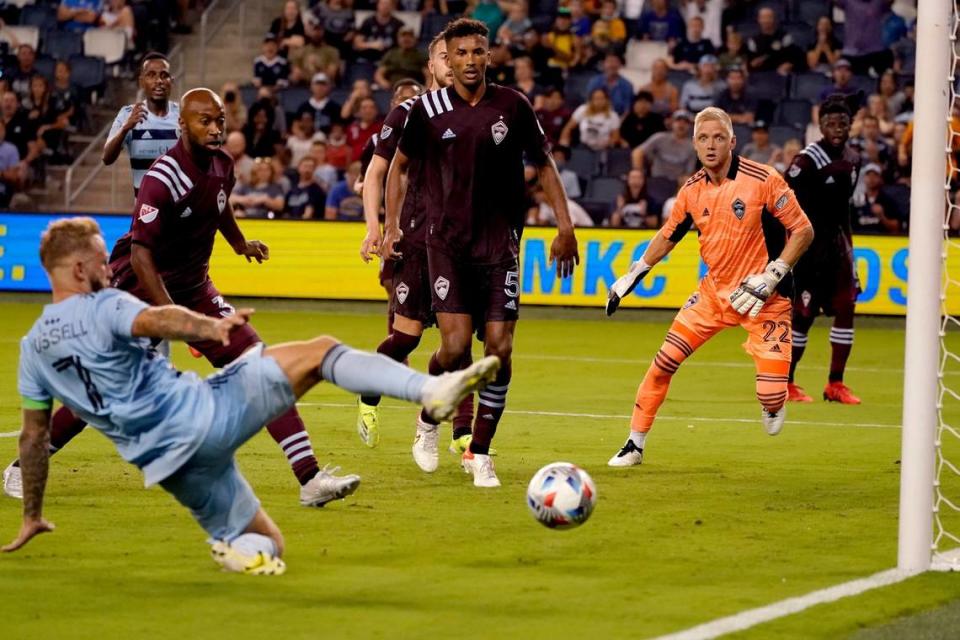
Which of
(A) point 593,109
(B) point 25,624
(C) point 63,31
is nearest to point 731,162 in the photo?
(B) point 25,624

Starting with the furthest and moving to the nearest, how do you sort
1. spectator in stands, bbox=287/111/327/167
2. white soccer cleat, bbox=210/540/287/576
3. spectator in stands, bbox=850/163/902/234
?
1. spectator in stands, bbox=287/111/327/167
2. spectator in stands, bbox=850/163/902/234
3. white soccer cleat, bbox=210/540/287/576

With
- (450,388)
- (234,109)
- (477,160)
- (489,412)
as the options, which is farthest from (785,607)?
(234,109)

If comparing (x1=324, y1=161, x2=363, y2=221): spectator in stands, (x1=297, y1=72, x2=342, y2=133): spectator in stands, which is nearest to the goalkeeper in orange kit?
(x1=324, y1=161, x2=363, y2=221): spectator in stands

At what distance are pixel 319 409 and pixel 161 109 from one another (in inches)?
94.8

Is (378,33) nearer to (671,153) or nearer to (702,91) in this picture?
(702,91)

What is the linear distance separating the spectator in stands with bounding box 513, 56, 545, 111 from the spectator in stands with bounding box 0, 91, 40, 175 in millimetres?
6377

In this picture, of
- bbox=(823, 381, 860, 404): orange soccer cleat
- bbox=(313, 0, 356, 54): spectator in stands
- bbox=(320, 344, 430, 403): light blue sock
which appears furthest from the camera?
bbox=(313, 0, 356, 54): spectator in stands

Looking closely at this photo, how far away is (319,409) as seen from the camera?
11773 mm

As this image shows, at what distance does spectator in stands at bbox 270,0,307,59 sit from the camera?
2292cm

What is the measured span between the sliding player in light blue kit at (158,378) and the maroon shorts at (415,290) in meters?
3.14

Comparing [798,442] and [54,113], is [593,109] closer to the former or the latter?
[54,113]

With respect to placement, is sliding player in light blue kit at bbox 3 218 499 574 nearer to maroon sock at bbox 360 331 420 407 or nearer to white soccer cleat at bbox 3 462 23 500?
white soccer cleat at bbox 3 462 23 500

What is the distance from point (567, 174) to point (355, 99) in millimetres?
3090

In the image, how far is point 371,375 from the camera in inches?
235
